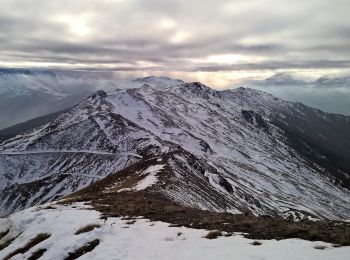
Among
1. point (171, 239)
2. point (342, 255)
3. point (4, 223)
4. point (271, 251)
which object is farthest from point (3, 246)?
point (342, 255)

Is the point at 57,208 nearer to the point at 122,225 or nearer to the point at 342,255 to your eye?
the point at 122,225

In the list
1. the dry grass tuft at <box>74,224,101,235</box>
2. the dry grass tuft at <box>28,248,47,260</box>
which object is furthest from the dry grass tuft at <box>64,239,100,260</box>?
the dry grass tuft at <box>74,224,101,235</box>

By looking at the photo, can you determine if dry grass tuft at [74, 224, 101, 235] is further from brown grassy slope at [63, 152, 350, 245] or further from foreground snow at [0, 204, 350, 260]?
brown grassy slope at [63, 152, 350, 245]

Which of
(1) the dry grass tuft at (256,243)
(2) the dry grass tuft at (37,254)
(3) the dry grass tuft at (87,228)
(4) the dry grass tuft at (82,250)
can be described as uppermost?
(1) the dry grass tuft at (256,243)

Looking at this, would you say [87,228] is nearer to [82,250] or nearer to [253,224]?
[82,250]

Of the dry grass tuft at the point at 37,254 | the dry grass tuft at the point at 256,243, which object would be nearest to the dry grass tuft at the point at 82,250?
the dry grass tuft at the point at 37,254

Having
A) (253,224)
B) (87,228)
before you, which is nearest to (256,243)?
(253,224)

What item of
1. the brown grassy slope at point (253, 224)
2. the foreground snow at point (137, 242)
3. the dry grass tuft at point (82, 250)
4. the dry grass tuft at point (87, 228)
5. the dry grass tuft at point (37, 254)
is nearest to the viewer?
the foreground snow at point (137, 242)

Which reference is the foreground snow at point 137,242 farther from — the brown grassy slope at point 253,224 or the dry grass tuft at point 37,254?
the brown grassy slope at point 253,224
